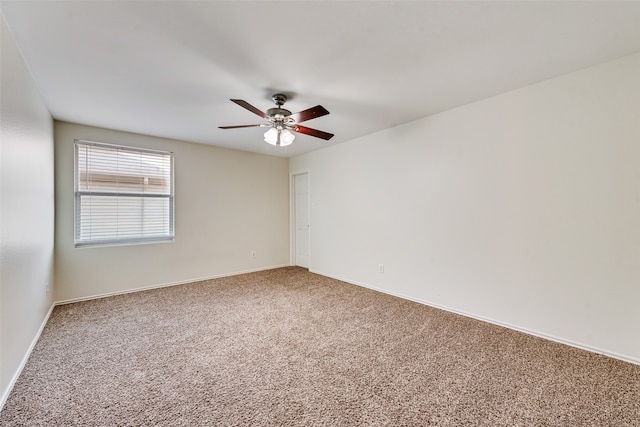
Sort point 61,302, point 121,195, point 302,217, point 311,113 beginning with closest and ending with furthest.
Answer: point 311,113
point 61,302
point 121,195
point 302,217

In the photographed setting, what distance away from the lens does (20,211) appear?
79.5 inches

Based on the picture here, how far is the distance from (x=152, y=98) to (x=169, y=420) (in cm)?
286

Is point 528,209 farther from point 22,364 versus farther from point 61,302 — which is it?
point 61,302

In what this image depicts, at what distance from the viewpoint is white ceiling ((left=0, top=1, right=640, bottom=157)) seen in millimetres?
1633

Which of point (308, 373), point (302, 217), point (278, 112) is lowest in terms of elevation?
point (308, 373)

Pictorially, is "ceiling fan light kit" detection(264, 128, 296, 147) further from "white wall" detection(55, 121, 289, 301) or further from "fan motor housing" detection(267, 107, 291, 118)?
"white wall" detection(55, 121, 289, 301)

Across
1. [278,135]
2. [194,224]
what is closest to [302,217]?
[194,224]

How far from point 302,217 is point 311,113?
11.2 ft

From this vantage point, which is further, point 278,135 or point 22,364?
point 278,135

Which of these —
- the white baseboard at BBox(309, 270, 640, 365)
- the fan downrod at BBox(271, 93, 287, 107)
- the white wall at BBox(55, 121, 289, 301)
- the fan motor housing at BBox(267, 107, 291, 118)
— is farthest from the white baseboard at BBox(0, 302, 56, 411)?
the white baseboard at BBox(309, 270, 640, 365)

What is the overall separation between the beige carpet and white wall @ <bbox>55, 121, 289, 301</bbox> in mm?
719

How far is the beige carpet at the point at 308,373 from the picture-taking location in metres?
1.59

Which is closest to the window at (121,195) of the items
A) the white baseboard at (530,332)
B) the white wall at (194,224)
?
the white wall at (194,224)

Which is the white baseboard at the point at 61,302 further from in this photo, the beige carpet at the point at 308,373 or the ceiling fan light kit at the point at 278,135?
the ceiling fan light kit at the point at 278,135
